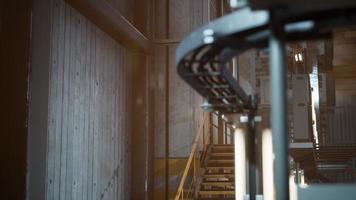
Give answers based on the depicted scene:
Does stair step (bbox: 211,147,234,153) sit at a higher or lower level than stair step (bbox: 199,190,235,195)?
higher

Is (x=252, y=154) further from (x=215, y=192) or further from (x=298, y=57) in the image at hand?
(x=298, y=57)

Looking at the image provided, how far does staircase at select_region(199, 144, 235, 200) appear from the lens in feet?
42.3

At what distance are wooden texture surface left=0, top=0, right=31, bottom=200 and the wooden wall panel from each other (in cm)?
112

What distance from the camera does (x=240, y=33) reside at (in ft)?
10.3

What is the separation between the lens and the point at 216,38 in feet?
10.3

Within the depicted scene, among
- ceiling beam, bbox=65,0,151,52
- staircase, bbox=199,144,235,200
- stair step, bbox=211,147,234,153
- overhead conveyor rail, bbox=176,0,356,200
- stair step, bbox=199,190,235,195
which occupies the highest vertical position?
ceiling beam, bbox=65,0,151,52

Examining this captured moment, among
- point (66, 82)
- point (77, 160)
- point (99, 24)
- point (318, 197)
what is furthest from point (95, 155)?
point (318, 197)

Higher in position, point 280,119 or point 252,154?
point 280,119

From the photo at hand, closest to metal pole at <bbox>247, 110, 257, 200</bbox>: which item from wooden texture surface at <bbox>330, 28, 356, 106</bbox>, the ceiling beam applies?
the ceiling beam

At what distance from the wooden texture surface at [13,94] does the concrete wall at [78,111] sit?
0.76 feet

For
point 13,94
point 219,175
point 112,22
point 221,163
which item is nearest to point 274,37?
point 13,94

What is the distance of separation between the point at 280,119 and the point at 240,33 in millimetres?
715

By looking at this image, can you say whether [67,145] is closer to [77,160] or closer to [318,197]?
[77,160]

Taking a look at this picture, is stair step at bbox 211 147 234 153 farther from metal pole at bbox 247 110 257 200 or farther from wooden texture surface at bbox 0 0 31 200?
metal pole at bbox 247 110 257 200
